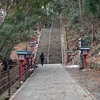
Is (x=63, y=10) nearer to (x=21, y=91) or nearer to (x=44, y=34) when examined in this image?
(x=44, y=34)

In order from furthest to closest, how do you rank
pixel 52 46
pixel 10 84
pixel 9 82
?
pixel 52 46 < pixel 10 84 < pixel 9 82

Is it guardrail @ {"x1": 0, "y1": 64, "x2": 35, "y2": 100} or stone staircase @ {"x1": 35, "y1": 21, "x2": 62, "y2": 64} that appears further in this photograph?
stone staircase @ {"x1": 35, "y1": 21, "x2": 62, "y2": 64}

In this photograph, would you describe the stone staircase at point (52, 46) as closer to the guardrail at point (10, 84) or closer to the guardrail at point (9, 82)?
the guardrail at point (9, 82)

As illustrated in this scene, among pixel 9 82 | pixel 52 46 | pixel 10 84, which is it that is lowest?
pixel 10 84

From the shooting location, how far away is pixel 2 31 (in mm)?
17891

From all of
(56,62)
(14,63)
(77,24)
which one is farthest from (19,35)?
(77,24)

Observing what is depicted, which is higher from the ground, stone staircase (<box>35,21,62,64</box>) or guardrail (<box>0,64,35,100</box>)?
stone staircase (<box>35,21,62,64</box>)

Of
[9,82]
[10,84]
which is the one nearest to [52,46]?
[10,84]

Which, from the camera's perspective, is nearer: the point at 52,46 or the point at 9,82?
the point at 9,82

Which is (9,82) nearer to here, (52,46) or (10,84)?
(10,84)

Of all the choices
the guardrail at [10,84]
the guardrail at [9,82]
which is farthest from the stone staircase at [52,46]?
the guardrail at [10,84]

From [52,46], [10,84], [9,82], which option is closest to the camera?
[9,82]

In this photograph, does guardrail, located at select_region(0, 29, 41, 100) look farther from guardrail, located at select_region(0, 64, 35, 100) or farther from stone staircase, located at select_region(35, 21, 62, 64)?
stone staircase, located at select_region(35, 21, 62, 64)

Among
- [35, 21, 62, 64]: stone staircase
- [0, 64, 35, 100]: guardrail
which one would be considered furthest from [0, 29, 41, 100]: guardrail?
[35, 21, 62, 64]: stone staircase
